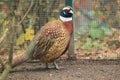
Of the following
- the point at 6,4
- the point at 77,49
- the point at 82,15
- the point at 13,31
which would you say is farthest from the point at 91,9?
the point at 13,31

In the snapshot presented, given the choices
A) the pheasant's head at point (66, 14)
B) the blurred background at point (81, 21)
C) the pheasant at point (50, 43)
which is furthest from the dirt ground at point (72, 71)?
the pheasant's head at point (66, 14)

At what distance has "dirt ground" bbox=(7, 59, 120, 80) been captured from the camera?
648 cm

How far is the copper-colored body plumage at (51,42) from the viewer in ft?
22.1

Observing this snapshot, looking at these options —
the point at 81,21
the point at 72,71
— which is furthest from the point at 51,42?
the point at 81,21

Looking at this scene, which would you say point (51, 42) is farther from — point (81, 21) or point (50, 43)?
point (81, 21)

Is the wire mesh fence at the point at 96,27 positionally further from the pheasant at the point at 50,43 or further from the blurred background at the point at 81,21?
the pheasant at the point at 50,43

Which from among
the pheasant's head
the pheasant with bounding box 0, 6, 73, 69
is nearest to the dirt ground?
the pheasant with bounding box 0, 6, 73, 69

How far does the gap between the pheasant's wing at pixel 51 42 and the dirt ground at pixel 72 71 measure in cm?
31

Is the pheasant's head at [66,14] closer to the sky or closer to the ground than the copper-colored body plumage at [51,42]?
closer to the sky

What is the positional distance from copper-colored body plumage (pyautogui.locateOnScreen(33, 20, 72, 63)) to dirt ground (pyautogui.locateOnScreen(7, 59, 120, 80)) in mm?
281

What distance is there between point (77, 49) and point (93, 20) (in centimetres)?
65

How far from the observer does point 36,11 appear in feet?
26.3

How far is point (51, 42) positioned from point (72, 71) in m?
0.62

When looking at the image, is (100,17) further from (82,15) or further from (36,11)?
(36,11)
